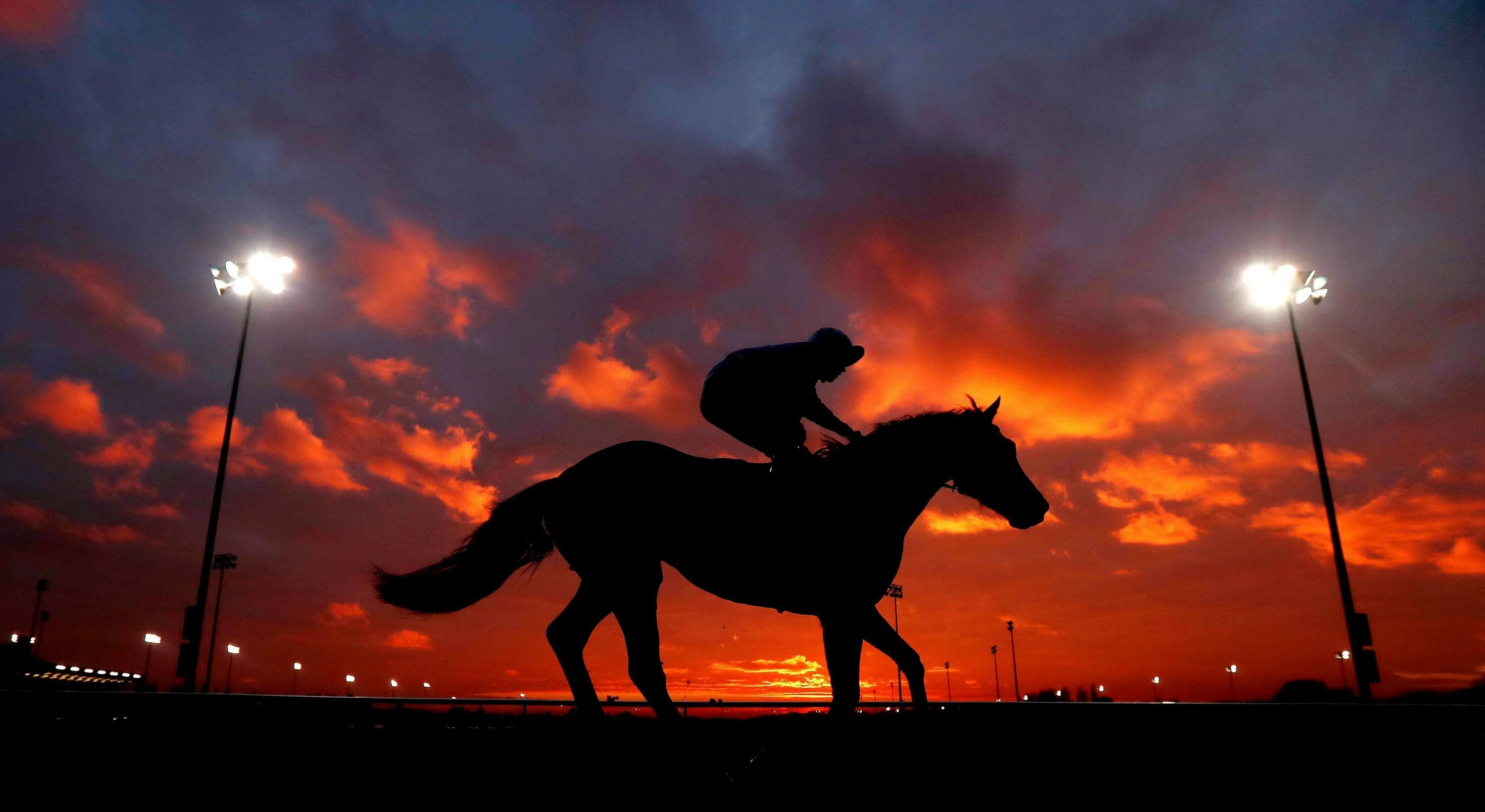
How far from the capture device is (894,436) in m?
5.90

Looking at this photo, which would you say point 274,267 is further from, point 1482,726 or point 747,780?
point 1482,726

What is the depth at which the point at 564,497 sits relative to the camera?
570 centimetres

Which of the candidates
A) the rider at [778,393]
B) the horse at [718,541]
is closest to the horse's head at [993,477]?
the horse at [718,541]

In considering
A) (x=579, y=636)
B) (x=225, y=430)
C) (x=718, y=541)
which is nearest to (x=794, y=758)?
(x=718, y=541)

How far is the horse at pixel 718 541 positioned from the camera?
5203 millimetres

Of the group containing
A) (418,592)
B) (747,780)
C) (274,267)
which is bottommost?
(747,780)

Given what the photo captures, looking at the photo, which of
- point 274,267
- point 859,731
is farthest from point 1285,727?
point 274,267

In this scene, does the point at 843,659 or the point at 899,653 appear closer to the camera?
the point at 843,659

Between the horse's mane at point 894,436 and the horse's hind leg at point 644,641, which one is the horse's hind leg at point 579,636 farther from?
the horse's mane at point 894,436

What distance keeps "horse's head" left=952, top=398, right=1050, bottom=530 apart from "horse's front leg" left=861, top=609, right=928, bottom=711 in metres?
1.34

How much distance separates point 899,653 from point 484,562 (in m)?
3.28

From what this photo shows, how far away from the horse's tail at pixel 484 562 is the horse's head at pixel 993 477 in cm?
Answer: 323

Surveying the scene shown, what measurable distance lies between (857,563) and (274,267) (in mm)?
17030

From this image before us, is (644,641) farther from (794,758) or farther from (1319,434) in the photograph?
(1319,434)
